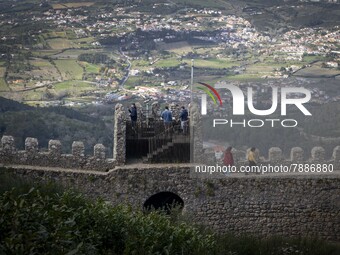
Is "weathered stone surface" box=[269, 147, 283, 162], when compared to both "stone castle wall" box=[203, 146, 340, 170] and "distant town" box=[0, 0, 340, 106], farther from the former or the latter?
"distant town" box=[0, 0, 340, 106]

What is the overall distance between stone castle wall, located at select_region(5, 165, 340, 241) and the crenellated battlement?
0.47 meters

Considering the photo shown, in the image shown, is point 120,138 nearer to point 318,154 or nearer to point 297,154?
point 297,154

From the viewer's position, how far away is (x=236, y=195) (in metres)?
31.2

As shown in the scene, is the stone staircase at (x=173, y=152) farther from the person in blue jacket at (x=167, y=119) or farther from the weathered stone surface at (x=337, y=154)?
the weathered stone surface at (x=337, y=154)

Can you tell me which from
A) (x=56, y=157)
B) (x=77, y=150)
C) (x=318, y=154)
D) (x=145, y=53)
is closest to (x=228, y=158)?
(x=318, y=154)

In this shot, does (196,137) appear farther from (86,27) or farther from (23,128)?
(86,27)

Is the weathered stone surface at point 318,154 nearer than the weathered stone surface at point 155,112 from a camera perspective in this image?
Yes

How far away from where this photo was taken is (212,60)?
45156 millimetres

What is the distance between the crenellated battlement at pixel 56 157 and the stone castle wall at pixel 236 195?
18.6 inches

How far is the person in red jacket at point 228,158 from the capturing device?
31500 millimetres

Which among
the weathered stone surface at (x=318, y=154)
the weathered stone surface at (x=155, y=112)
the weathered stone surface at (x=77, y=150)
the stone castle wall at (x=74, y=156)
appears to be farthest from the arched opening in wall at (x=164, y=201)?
the weathered stone surface at (x=318, y=154)

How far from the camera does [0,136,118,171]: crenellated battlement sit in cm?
3109

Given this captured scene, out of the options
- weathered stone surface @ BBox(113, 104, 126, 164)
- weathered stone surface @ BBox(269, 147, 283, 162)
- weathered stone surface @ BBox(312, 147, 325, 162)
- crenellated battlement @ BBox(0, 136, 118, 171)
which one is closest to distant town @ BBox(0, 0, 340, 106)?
weathered stone surface @ BBox(312, 147, 325, 162)

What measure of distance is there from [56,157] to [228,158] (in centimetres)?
473
